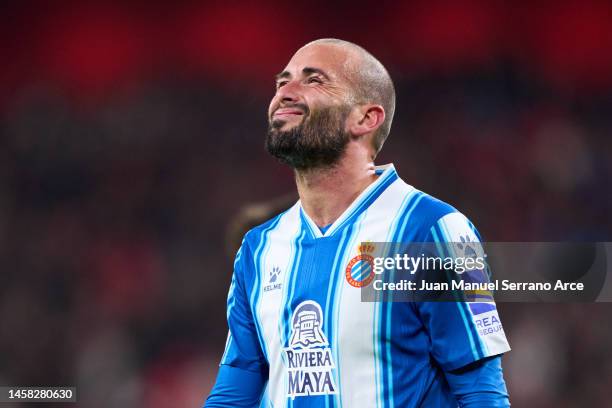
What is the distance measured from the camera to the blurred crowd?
16.9 ft

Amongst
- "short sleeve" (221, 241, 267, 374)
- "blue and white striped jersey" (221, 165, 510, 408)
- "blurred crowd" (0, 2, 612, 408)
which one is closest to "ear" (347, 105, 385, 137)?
"blue and white striped jersey" (221, 165, 510, 408)

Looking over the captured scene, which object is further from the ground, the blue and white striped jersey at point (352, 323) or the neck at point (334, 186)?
the neck at point (334, 186)

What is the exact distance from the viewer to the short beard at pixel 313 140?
2180 mm

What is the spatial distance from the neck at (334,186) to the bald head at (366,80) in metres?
0.11

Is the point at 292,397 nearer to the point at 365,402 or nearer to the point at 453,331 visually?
the point at 365,402

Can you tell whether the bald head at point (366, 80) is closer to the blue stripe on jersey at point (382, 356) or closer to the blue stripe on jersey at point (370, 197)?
the blue stripe on jersey at point (370, 197)

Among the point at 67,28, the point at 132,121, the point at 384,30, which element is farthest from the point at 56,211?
the point at 384,30

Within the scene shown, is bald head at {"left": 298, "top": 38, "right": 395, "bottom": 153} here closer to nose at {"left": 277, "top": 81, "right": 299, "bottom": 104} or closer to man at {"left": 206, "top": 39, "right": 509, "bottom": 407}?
man at {"left": 206, "top": 39, "right": 509, "bottom": 407}

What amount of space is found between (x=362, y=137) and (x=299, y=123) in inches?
8.0

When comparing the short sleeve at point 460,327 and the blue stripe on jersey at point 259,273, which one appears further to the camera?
the blue stripe on jersey at point 259,273

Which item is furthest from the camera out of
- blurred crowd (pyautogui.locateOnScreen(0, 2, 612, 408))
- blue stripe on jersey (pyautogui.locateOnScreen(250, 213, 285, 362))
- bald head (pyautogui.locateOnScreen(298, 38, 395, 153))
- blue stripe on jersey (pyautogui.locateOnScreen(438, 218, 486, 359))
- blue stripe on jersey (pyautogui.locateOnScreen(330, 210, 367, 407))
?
blurred crowd (pyautogui.locateOnScreen(0, 2, 612, 408))

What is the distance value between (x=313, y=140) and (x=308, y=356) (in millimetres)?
578

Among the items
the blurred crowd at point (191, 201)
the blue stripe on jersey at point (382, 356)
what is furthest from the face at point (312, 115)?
the blurred crowd at point (191, 201)

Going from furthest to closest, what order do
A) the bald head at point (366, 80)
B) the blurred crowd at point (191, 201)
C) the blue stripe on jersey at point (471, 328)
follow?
the blurred crowd at point (191, 201) → the bald head at point (366, 80) → the blue stripe on jersey at point (471, 328)
